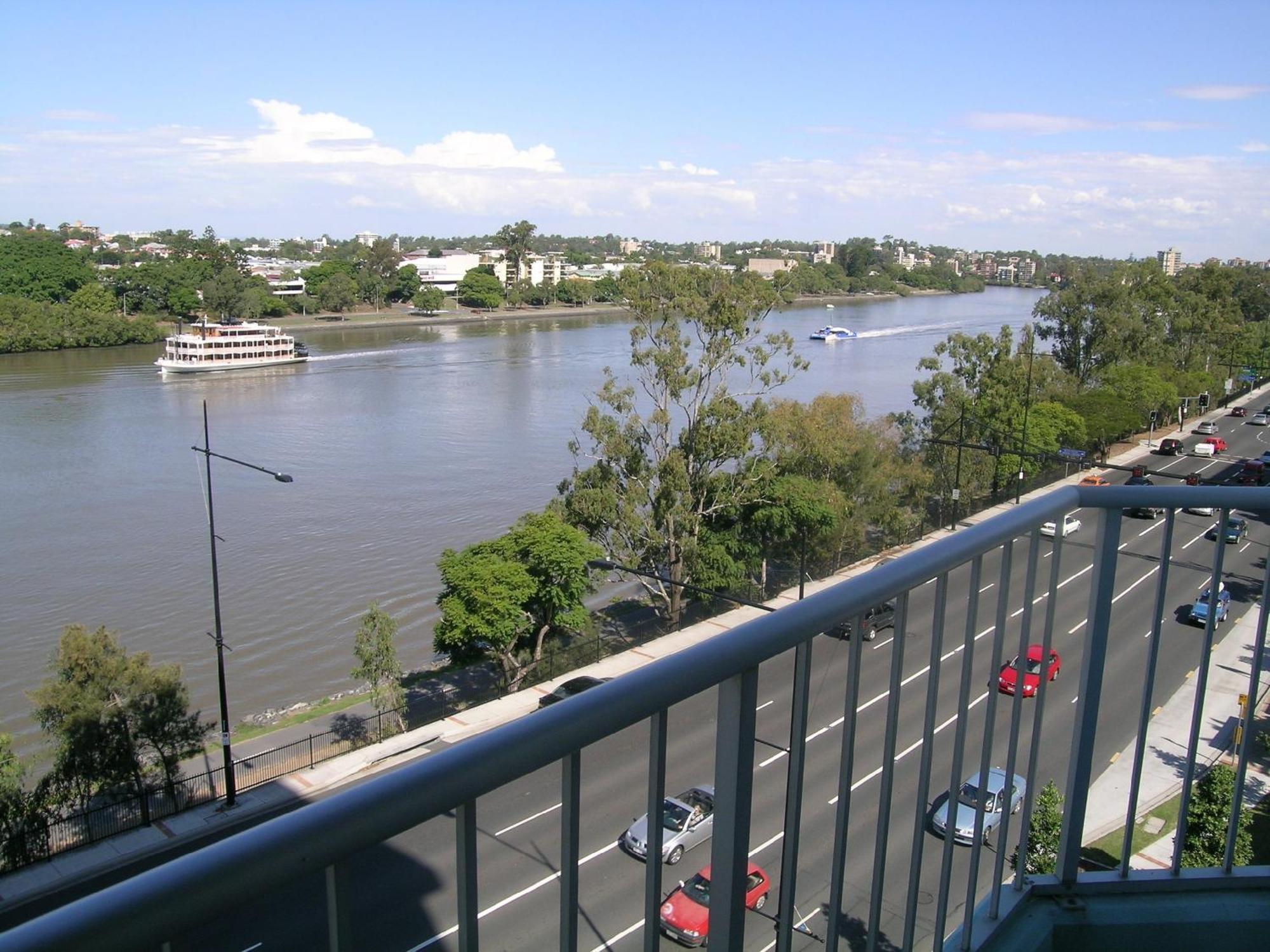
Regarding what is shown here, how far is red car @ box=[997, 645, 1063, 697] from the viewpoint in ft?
4.82

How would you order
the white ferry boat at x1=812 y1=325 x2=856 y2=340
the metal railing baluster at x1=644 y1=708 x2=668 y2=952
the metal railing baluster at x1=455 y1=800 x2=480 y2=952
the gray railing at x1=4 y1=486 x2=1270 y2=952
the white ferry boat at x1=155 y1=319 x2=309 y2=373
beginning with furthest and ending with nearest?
the white ferry boat at x1=812 y1=325 x2=856 y2=340 → the white ferry boat at x1=155 y1=319 x2=309 y2=373 → the metal railing baluster at x1=644 y1=708 x2=668 y2=952 → the metal railing baluster at x1=455 y1=800 x2=480 y2=952 → the gray railing at x1=4 y1=486 x2=1270 y2=952

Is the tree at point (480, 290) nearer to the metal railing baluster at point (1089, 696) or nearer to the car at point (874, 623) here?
the metal railing baluster at point (1089, 696)

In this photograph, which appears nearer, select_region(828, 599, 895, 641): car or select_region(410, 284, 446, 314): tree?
select_region(828, 599, 895, 641): car

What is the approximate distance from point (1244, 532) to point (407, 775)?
4.75 ft

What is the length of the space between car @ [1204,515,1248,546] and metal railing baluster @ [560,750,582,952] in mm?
1100

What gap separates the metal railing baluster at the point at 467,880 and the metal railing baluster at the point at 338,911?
77 mm

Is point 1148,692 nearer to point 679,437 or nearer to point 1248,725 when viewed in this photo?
point 1248,725

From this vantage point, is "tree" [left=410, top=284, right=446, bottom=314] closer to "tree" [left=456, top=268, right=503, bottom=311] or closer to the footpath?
"tree" [left=456, top=268, right=503, bottom=311]

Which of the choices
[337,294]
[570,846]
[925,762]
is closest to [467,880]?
[570,846]

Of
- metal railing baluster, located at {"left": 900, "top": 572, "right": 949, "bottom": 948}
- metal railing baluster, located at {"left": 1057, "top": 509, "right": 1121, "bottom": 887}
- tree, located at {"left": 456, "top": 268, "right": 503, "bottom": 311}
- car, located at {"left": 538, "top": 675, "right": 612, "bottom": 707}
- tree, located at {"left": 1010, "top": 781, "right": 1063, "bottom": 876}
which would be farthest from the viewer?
tree, located at {"left": 456, "top": 268, "right": 503, "bottom": 311}

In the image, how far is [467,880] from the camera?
72cm

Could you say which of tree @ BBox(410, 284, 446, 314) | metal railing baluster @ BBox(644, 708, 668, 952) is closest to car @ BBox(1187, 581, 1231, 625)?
metal railing baluster @ BBox(644, 708, 668, 952)

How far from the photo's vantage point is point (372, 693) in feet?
37.0

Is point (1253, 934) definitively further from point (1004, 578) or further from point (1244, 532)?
point (1004, 578)
